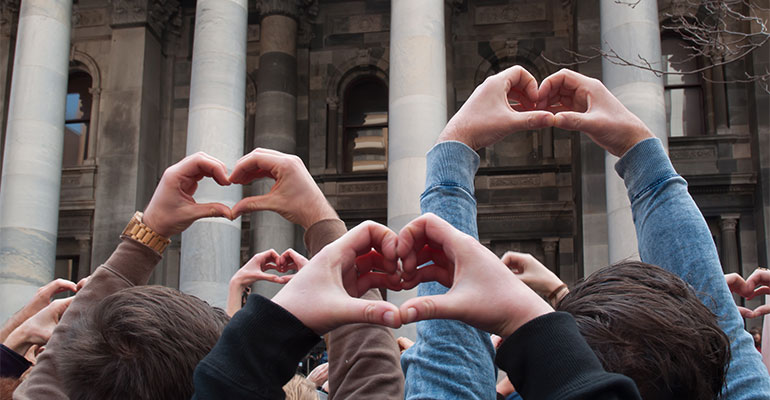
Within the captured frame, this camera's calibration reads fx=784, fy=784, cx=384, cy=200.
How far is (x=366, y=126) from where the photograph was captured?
854 inches

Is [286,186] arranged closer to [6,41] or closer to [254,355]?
[254,355]

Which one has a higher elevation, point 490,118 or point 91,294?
point 490,118

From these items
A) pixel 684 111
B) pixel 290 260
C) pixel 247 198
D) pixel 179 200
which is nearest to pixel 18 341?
pixel 290 260

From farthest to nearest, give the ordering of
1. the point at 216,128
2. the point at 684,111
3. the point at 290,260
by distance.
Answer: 1. the point at 684,111
2. the point at 216,128
3. the point at 290,260

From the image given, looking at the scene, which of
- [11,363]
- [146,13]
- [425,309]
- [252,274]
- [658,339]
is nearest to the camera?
[425,309]

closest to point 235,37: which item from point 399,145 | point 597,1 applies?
point 399,145

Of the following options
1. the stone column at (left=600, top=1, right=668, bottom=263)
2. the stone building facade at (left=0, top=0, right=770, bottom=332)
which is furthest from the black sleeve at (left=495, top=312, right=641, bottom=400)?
the stone building facade at (left=0, top=0, right=770, bottom=332)

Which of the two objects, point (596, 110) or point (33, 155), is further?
point (33, 155)

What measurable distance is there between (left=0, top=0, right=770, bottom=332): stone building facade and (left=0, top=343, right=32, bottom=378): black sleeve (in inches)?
581

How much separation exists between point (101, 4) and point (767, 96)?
17202 millimetres

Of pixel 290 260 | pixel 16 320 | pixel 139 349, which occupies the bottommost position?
pixel 16 320

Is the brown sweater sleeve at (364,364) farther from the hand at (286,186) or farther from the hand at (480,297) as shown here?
the hand at (480,297)

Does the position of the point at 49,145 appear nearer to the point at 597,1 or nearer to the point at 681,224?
the point at 597,1

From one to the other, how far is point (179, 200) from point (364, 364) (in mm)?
809
